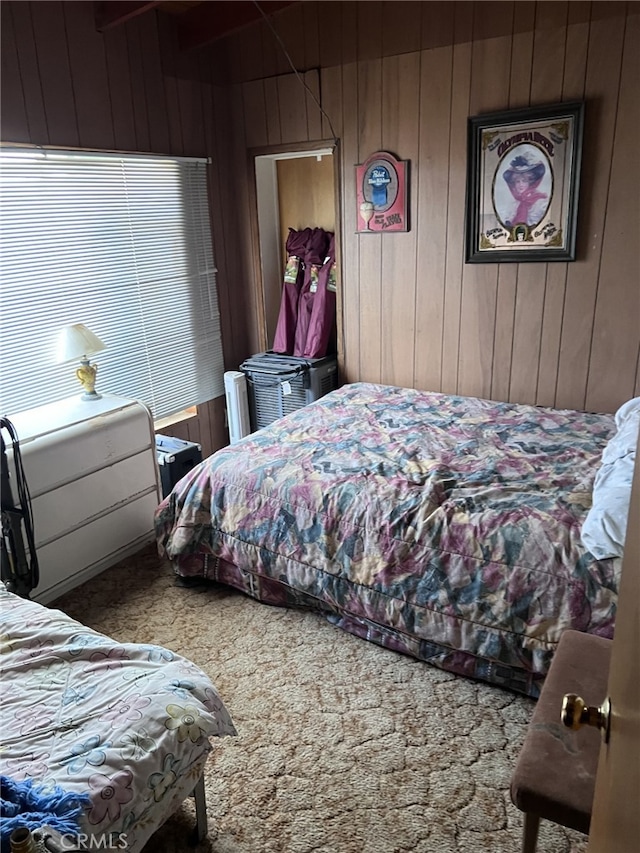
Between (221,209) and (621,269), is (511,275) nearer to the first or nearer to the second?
(621,269)

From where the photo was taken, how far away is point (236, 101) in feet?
13.0

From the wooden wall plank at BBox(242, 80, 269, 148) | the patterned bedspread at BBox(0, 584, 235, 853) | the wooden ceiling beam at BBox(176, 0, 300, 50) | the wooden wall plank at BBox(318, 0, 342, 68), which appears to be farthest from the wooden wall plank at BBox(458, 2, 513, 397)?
the patterned bedspread at BBox(0, 584, 235, 853)

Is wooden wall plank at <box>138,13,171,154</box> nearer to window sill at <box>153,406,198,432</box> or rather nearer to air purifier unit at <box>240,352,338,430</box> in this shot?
air purifier unit at <box>240,352,338,430</box>

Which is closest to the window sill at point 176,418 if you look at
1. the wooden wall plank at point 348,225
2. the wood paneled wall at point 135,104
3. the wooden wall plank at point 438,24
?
the wood paneled wall at point 135,104

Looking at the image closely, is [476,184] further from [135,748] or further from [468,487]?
[135,748]

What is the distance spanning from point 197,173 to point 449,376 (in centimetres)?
201

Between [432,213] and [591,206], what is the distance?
85 cm

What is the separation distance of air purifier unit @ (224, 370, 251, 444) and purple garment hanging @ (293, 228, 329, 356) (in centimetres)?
44

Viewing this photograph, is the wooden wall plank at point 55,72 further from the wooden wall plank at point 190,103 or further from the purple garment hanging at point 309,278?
the purple garment hanging at point 309,278

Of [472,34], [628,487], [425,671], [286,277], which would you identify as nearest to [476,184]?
[472,34]

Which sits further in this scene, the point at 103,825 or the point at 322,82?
the point at 322,82

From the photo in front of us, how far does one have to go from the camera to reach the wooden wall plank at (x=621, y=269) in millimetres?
2855

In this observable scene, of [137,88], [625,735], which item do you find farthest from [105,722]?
[137,88]

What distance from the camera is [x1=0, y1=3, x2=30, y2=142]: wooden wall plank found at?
8.90ft
